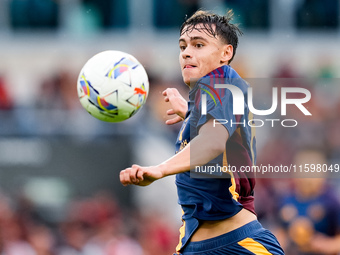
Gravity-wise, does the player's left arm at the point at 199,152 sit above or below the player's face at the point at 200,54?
below

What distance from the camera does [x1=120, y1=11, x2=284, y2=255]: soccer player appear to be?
4.69 metres

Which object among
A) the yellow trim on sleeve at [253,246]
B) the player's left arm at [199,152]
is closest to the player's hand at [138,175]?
the player's left arm at [199,152]

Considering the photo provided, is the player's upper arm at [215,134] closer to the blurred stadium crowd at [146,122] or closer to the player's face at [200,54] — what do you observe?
the player's face at [200,54]

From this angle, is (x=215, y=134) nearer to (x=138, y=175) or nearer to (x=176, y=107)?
(x=138, y=175)

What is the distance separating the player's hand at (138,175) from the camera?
403 cm

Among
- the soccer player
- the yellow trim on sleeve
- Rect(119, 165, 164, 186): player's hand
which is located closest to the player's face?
the soccer player

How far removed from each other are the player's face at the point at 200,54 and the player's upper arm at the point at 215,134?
2.04ft

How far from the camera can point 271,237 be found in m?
4.85

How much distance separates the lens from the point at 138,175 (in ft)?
13.3

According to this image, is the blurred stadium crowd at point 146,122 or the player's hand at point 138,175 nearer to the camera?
the player's hand at point 138,175

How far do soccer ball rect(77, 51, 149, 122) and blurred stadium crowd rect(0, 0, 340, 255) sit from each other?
326 cm

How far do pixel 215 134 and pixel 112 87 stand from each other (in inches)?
51.6

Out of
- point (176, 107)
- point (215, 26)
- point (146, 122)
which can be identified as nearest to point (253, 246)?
point (176, 107)

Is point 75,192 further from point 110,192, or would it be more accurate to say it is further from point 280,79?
point 280,79
